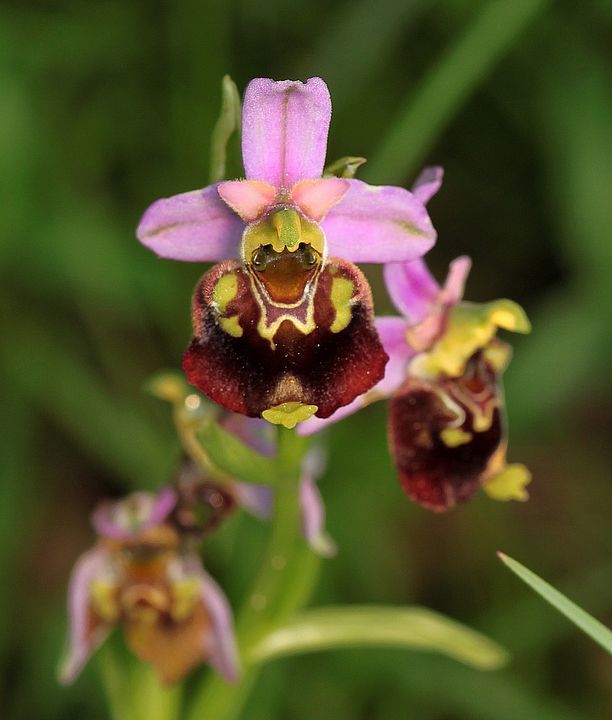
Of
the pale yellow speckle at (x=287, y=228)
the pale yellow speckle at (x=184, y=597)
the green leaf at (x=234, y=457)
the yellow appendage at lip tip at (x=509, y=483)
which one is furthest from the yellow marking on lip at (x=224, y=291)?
the pale yellow speckle at (x=184, y=597)

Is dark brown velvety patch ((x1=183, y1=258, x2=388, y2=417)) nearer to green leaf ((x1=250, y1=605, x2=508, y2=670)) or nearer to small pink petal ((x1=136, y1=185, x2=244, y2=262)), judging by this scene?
small pink petal ((x1=136, y1=185, x2=244, y2=262))

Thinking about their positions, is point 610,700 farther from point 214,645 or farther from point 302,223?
point 302,223

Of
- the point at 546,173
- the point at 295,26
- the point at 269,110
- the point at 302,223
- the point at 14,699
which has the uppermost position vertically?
the point at 269,110

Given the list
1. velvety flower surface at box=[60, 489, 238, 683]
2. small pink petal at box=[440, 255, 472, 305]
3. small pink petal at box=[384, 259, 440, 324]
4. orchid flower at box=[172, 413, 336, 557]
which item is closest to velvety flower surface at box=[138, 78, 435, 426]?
small pink petal at box=[384, 259, 440, 324]

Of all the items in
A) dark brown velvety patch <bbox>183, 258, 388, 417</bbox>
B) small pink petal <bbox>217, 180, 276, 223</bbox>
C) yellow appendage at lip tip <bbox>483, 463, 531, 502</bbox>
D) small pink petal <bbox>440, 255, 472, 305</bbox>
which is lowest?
yellow appendage at lip tip <bbox>483, 463, 531, 502</bbox>

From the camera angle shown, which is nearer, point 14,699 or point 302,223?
point 302,223

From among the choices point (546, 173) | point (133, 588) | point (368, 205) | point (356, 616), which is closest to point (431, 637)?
point (356, 616)

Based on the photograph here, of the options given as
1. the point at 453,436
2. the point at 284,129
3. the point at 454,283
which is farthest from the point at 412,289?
the point at 284,129

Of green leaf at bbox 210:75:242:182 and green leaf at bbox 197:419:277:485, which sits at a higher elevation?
green leaf at bbox 210:75:242:182
